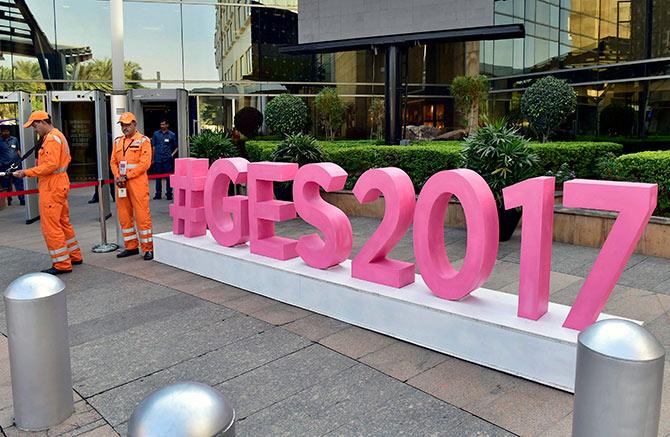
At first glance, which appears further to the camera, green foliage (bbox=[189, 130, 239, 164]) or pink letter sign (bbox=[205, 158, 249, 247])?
green foliage (bbox=[189, 130, 239, 164])

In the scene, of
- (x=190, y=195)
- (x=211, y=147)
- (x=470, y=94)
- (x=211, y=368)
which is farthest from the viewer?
(x=470, y=94)

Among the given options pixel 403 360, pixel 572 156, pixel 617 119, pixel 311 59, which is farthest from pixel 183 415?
pixel 311 59

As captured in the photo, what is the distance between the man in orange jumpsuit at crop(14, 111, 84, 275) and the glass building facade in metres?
8.99

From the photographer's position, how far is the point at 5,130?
13234 millimetres

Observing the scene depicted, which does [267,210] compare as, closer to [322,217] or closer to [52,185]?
[322,217]

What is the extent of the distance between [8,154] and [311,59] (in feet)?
39.5

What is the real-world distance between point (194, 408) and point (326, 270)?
4144 millimetres

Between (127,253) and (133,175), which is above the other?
(133,175)

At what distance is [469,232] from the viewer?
192 inches

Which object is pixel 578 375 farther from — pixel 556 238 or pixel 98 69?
pixel 98 69

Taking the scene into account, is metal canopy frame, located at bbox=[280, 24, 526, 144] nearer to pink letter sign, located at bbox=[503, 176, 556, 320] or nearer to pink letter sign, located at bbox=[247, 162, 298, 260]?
pink letter sign, located at bbox=[247, 162, 298, 260]

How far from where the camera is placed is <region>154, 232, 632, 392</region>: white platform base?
4340 millimetres

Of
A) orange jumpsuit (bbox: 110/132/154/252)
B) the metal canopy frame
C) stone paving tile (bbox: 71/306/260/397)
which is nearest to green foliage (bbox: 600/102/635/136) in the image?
the metal canopy frame

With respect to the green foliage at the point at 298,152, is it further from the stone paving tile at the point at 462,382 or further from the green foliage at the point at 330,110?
the green foliage at the point at 330,110
